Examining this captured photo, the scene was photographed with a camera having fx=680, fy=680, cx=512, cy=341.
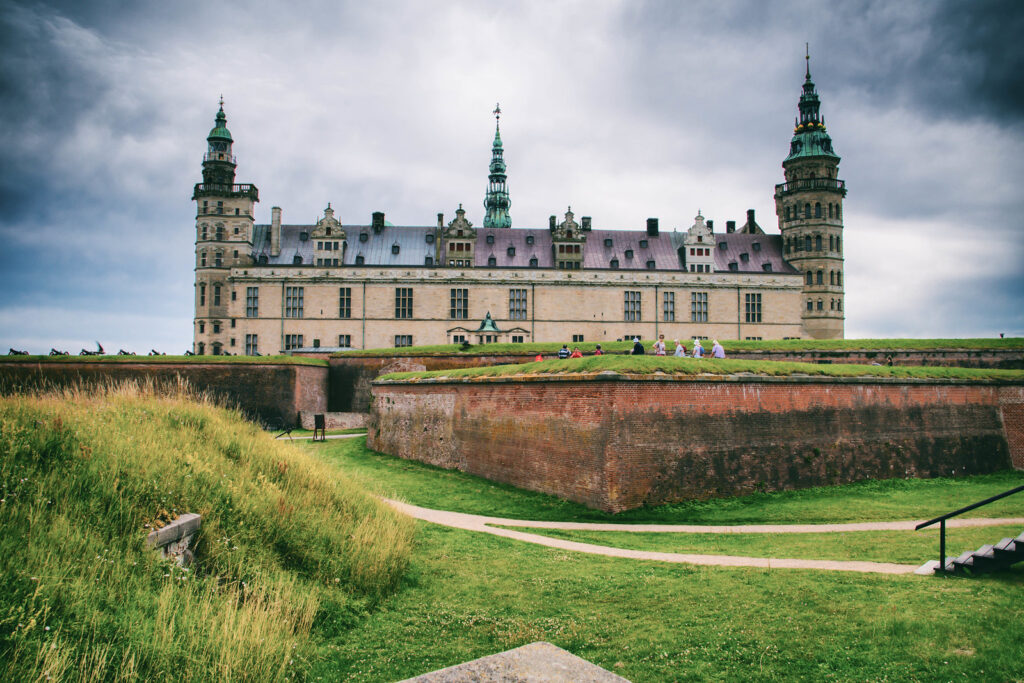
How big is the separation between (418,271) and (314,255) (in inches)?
318

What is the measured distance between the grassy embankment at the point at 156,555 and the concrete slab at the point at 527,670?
7.57ft

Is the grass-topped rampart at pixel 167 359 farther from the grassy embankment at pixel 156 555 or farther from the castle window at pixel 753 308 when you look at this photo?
the castle window at pixel 753 308

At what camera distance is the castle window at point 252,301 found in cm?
5072

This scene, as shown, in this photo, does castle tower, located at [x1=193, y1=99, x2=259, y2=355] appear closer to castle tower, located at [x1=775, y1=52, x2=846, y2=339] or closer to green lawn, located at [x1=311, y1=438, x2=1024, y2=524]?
green lawn, located at [x1=311, y1=438, x2=1024, y2=524]

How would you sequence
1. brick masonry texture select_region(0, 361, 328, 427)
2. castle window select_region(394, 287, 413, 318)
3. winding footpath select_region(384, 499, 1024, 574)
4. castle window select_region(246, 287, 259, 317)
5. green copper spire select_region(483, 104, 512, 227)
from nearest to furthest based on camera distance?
winding footpath select_region(384, 499, 1024, 574) < brick masonry texture select_region(0, 361, 328, 427) < castle window select_region(246, 287, 259, 317) < castle window select_region(394, 287, 413, 318) < green copper spire select_region(483, 104, 512, 227)

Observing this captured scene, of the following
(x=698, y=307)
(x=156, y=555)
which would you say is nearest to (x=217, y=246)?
(x=698, y=307)

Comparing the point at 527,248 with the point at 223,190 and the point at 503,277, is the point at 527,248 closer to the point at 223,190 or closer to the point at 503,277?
the point at 503,277

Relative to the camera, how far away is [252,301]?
167 feet

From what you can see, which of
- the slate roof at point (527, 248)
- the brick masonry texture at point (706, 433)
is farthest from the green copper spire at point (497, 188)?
the brick masonry texture at point (706, 433)

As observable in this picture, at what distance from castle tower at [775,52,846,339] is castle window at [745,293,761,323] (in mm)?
4041

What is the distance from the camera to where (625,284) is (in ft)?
173

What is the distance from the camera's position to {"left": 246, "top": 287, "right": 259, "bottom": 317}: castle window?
166ft

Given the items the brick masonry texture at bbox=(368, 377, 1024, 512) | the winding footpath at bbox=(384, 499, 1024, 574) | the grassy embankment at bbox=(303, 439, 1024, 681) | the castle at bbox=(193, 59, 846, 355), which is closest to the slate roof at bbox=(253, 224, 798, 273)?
the castle at bbox=(193, 59, 846, 355)

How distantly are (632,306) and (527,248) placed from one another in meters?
9.54
